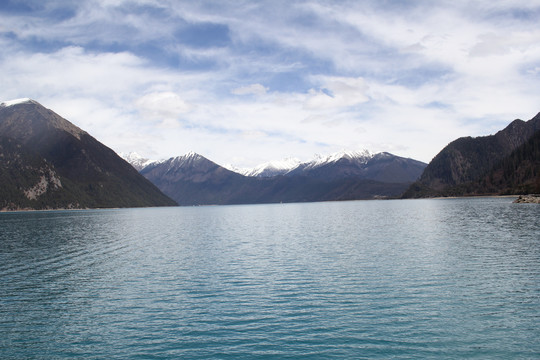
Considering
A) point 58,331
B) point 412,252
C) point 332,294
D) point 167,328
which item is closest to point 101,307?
point 58,331

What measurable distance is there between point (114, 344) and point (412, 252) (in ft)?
153

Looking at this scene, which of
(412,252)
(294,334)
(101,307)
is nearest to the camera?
(294,334)

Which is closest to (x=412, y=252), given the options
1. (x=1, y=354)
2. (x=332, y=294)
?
(x=332, y=294)

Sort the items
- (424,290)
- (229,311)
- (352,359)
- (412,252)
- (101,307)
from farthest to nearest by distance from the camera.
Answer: (412,252)
(424,290)
(101,307)
(229,311)
(352,359)

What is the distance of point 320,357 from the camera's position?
23000 millimetres

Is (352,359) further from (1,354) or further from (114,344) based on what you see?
(1,354)

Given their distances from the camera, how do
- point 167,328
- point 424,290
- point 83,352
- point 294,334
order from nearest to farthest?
point 83,352
point 294,334
point 167,328
point 424,290

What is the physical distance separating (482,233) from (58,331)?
80.3 meters

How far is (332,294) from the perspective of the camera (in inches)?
1462

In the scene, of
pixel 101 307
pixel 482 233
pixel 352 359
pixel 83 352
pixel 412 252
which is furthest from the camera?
pixel 482 233

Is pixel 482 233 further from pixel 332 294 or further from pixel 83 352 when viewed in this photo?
pixel 83 352

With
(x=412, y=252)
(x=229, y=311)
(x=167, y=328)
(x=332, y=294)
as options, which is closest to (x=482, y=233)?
(x=412, y=252)

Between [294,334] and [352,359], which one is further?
[294,334]

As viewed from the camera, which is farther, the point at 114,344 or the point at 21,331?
the point at 21,331
